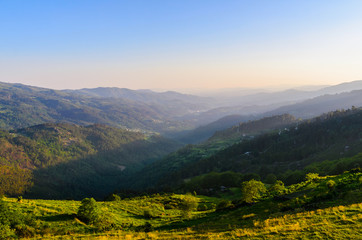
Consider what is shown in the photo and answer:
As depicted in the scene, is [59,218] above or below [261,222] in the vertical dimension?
below

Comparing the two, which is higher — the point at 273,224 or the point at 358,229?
the point at 358,229

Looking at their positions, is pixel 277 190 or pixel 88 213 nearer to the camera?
pixel 88 213

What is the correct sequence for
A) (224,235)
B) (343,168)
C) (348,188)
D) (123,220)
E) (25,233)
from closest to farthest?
(224,235)
(25,233)
(348,188)
(123,220)
(343,168)

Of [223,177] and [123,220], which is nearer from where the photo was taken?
[123,220]

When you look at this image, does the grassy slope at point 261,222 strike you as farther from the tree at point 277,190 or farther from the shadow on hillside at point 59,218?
the tree at point 277,190

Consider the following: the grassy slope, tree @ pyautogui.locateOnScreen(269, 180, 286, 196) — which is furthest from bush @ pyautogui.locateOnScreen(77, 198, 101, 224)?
tree @ pyautogui.locateOnScreen(269, 180, 286, 196)

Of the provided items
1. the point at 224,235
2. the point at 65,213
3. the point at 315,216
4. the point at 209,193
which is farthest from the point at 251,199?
the point at 209,193

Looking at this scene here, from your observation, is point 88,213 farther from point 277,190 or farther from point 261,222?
point 277,190

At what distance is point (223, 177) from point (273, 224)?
15076 centimetres

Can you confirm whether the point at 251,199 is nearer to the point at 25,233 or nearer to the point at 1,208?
the point at 25,233

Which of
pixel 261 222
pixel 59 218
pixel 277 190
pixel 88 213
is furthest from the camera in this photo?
pixel 277 190

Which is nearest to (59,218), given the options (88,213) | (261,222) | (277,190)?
(88,213)

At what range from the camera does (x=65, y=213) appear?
46688 millimetres

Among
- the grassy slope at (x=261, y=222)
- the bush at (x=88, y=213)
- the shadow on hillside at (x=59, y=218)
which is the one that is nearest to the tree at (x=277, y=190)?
the grassy slope at (x=261, y=222)
